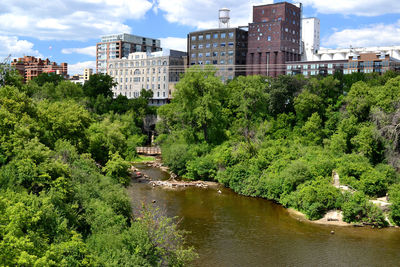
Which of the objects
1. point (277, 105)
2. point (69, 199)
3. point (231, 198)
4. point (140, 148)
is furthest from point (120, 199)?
point (140, 148)

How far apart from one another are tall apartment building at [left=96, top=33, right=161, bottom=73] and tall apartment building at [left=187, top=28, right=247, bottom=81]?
164ft

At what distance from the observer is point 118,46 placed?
168 m

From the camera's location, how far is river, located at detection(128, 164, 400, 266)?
116 feet

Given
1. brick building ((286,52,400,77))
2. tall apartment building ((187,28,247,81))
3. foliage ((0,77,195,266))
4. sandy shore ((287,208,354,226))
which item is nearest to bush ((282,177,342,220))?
sandy shore ((287,208,354,226))

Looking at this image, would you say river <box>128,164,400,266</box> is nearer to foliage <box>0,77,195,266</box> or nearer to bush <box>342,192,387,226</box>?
bush <box>342,192,387,226</box>

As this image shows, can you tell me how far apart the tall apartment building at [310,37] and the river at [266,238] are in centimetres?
7814

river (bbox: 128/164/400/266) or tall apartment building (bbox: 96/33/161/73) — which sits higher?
tall apartment building (bbox: 96/33/161/73)

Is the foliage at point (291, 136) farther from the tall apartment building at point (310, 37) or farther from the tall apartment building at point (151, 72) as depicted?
the tall apartment building at point (151, 72)

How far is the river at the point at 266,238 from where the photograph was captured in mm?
35300

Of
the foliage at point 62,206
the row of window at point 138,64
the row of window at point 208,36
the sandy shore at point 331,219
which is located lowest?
the sandy shore at point 331,219

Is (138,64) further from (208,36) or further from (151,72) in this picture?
(208,36)

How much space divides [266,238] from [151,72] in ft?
336

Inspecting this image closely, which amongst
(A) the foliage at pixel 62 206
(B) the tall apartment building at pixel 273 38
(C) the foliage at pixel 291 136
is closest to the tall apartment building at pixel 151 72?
(B) the tall apartment building at pixel 273 38

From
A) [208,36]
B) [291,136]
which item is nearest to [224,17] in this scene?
[208,36]
